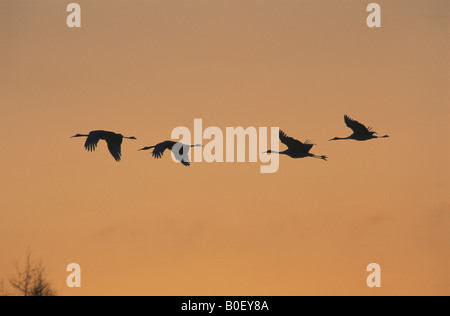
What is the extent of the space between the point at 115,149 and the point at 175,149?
3.28m

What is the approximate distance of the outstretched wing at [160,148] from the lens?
200ft

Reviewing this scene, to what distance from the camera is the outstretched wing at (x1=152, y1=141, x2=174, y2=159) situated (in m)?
61.1

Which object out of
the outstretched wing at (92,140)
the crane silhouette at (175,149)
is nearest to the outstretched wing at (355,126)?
the crane silhouette at (175,149)

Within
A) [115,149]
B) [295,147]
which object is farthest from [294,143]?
[115,149]

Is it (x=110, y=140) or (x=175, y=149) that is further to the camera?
(x=175, y=149)

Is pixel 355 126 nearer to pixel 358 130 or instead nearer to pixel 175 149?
pixel 358 130

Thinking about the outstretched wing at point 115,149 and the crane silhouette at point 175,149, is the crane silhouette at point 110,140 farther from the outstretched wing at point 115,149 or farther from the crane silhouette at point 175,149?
the crane silhouette at point 175,149

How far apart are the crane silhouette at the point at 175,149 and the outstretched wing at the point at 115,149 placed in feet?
5.29

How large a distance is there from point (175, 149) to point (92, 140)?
4.52m

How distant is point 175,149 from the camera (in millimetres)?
62406

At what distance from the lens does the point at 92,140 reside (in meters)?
59.8
